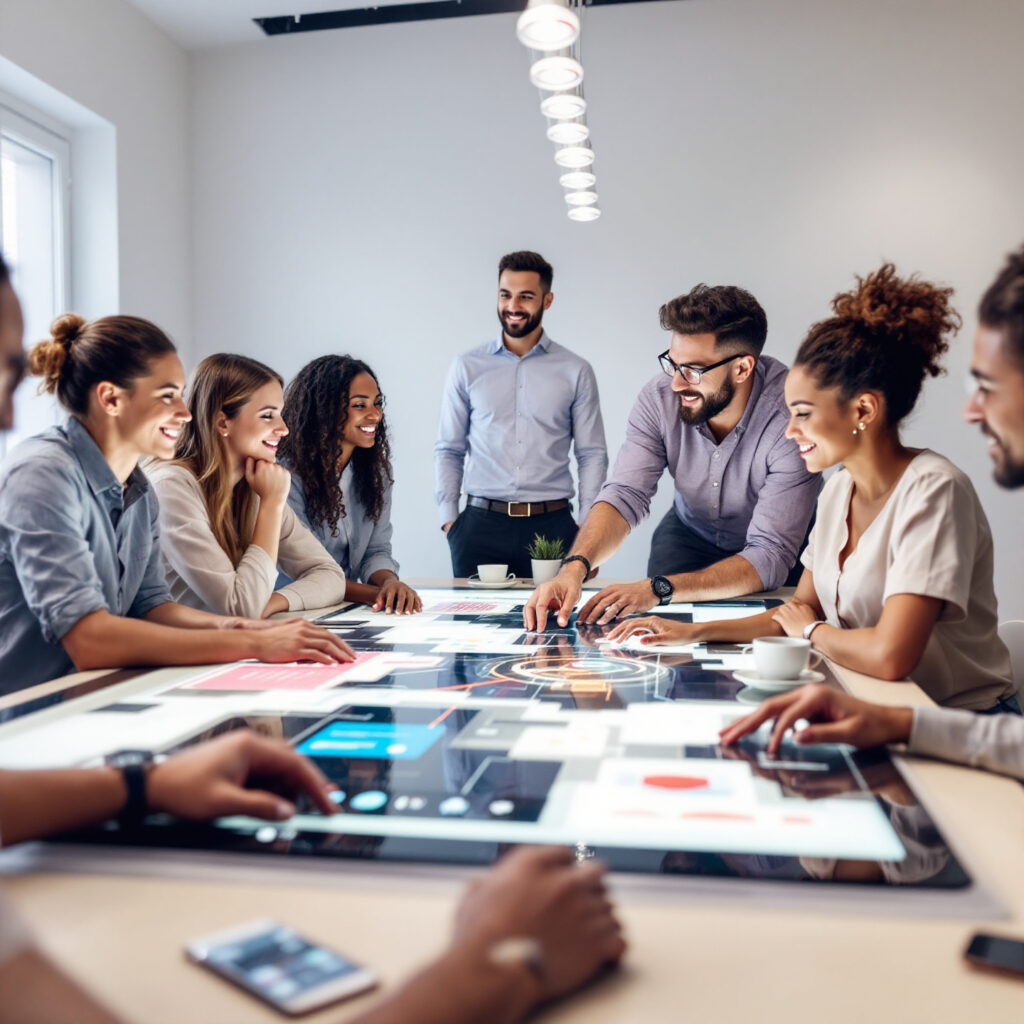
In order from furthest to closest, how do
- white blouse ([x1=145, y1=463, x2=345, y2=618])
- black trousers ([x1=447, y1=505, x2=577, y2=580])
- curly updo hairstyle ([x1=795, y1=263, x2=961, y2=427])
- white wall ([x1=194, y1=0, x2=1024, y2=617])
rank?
white wall ([x1=194, y1=0, x2=1024, y2=617]) < black trousers ([x1=447, y1=505, x2=577, y2=580]) < white blouse ([x1=145, y1=463, x2=345, y2=618]) < curly updo hairstyle ([x1=795, y1=263, x2=961, y2=427])

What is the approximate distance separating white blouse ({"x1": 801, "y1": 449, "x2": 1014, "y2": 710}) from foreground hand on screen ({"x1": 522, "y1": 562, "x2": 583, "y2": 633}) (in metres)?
0.54

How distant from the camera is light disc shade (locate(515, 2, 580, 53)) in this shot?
1.95 meters

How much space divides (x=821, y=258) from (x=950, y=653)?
3.28 m

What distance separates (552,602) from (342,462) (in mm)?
1067

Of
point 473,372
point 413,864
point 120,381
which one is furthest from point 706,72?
point 413,864

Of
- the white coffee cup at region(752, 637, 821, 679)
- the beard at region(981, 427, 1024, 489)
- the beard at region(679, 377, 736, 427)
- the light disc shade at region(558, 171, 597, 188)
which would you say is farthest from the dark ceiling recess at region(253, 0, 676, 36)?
the beard at region(981, 427, 1024, 489)

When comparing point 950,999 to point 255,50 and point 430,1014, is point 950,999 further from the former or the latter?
point 255,50

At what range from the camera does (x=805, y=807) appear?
0.95 m

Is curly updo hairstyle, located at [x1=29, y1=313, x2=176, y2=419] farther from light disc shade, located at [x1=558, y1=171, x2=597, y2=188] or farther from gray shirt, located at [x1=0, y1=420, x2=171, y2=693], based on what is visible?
light disc shade, located at [x1=558, y1=171, x2=597, y2=188]

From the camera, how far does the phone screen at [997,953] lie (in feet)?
2.15

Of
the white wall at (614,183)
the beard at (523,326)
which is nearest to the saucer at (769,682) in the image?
the beard at (523,326)

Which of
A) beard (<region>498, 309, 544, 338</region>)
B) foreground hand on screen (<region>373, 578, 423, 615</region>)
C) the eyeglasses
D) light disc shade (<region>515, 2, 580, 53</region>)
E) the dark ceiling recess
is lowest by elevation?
foreground hand on screen (<region>373, 578, 423, 615</region>)

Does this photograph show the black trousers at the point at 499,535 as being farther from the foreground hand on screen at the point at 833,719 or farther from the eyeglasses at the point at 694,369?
the foreground hand on screen at the point at 833,719

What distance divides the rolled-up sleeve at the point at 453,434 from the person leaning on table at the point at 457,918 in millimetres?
3284
